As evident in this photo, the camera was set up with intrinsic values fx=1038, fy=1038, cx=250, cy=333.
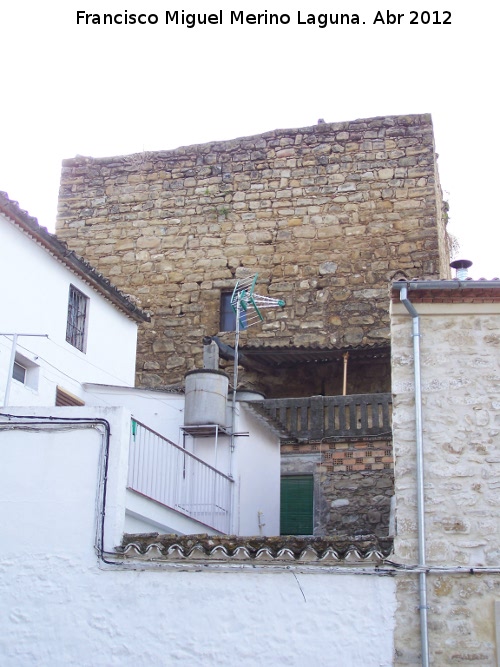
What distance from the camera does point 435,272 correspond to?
17.6 metres

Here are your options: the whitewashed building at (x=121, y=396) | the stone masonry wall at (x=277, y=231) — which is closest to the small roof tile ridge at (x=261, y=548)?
the whitewashed building at (x=121, y=396)

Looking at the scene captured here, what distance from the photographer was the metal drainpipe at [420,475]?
27.8 feet

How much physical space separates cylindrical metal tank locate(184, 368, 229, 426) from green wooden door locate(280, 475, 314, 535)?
216cm

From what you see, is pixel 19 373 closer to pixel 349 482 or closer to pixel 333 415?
pixel 333 415

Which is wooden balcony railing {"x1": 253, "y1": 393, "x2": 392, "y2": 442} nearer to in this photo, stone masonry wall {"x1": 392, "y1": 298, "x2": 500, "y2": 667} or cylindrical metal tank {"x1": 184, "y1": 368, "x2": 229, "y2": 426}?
cylindrical metal tank {"x1": 184, "y1": 368, "x2": 229, "y2": 426}

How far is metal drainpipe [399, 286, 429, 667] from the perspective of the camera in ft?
27.8

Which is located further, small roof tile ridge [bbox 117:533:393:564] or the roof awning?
the roof awning

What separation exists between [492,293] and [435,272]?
27.1 feet

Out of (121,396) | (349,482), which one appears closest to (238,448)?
(121,396)

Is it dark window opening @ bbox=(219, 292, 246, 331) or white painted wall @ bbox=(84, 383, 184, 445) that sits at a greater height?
dark window opening @ bbox=(219, 292, 246, 331)

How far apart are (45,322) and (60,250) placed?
0.93 metres

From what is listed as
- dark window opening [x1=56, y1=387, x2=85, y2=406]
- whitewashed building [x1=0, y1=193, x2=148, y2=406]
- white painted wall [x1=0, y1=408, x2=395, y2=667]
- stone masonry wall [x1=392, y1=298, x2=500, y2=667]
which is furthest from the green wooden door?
stone masonry wall [x1=392, y1=298, x2=500, y2=667]

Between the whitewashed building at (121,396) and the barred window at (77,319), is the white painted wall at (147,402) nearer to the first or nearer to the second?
the whitewashed building at (121,396)

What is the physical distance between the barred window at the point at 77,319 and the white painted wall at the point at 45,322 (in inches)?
3.4
